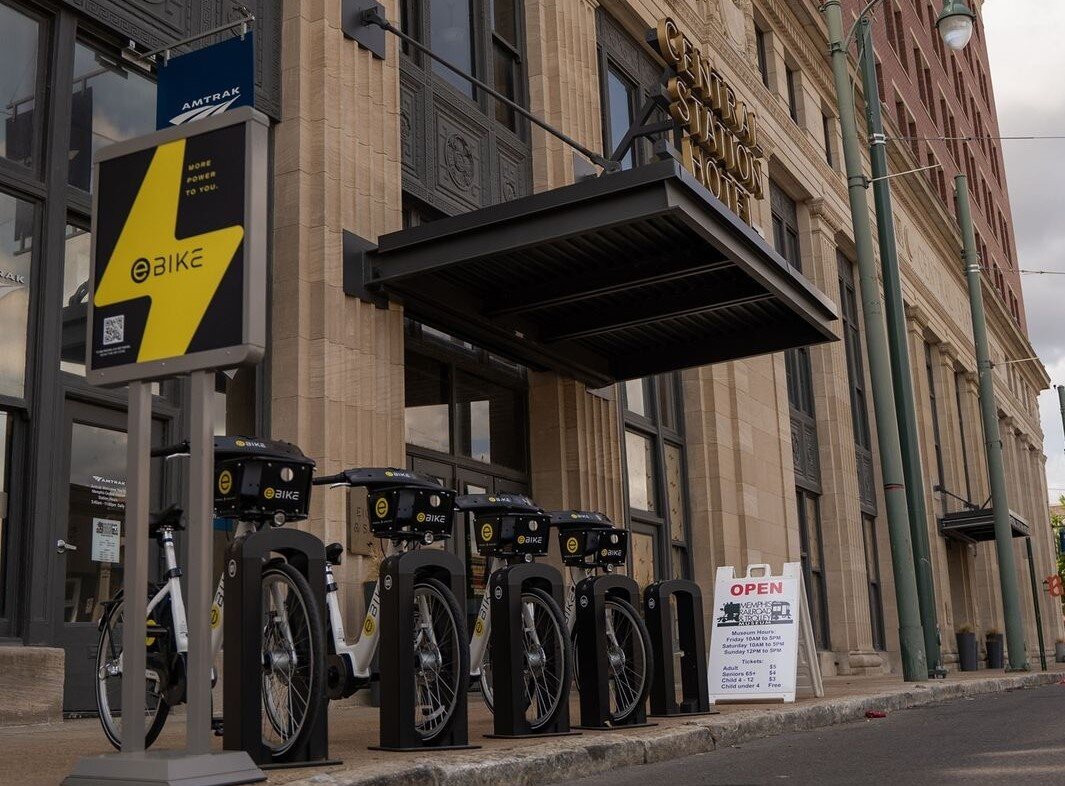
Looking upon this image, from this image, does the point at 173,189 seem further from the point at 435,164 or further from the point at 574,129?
the point at 574,129

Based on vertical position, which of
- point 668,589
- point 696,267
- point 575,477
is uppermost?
point 696,267

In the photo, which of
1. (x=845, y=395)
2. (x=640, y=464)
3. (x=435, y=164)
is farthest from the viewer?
(x=845, y=395)

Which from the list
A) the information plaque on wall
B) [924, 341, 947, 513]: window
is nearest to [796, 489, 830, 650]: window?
[924, 341, 947, 513]: window

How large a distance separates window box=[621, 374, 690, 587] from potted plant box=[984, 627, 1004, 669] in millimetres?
17469

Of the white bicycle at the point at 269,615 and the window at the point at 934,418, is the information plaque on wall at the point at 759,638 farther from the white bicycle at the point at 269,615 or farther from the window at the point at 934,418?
the window at the point at 934,418

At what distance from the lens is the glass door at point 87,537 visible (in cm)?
812

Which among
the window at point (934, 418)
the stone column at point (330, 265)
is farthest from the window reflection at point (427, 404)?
the window at point (934, 418)

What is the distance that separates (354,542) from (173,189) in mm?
5367

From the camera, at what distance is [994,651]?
3159 centimetres

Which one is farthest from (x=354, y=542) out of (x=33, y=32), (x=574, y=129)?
(x=574, y=129)

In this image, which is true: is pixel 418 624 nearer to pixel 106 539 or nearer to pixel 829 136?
pixel 106 539

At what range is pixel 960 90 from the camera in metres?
47.0

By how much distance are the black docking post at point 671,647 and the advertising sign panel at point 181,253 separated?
4.73 meters

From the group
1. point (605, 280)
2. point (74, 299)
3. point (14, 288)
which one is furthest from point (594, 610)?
point (605, 280)
